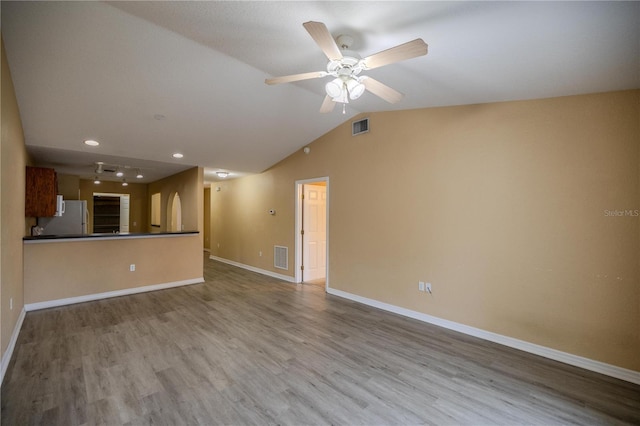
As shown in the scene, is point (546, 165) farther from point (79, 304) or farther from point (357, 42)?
point (79, 304)

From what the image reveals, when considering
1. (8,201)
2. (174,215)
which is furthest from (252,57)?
(174,215)

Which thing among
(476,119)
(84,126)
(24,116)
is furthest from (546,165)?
(24,116)

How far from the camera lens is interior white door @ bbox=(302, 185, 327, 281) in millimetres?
5594

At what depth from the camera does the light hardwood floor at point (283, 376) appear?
77.0 inches

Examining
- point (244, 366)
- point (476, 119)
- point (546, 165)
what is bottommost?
point (244, 366)

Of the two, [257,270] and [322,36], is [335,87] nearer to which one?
[322,36]

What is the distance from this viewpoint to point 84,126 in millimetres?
3504

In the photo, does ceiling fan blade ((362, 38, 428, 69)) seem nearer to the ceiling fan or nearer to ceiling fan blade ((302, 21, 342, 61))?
the ceiling fan

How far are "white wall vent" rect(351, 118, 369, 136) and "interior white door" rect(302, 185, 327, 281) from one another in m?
1.57

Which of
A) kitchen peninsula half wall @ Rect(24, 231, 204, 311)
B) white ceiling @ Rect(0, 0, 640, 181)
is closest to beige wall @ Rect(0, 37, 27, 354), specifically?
white ceiling @ Rect(0, 0, 640, 181)

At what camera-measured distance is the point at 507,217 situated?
299cm

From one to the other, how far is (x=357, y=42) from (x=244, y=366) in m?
2.94

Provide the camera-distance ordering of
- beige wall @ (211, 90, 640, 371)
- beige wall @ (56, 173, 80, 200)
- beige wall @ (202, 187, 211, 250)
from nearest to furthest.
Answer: beige wall @ (211, 90, 640, 371), beige wall @ (56, 173, 80, 200), beige wall @ (202, 187, 211, 250)

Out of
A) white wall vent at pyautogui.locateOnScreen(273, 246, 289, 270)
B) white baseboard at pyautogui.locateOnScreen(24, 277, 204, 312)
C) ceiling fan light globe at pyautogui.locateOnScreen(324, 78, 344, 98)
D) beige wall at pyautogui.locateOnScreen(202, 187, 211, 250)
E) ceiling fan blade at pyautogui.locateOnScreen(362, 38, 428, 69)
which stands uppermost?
ceiling fan blade at pyautogui.locateOnScreen(362, 38, 428, 69)
